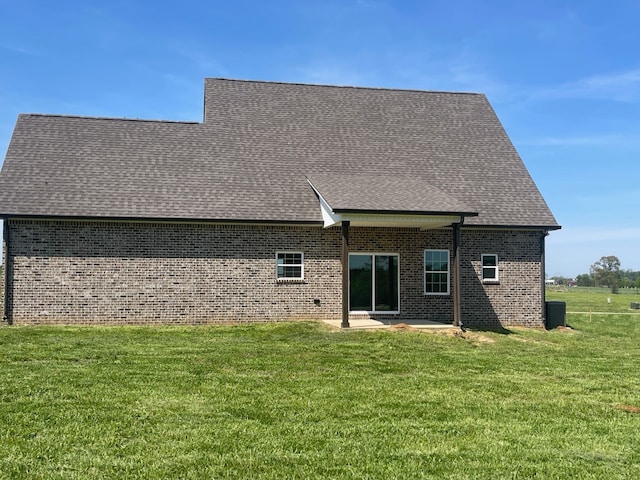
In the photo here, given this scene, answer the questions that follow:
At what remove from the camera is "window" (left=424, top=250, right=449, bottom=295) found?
63.1ft

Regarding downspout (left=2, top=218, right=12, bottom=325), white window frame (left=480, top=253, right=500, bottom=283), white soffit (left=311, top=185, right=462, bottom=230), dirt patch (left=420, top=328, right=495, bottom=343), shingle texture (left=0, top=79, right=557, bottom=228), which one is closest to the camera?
dirt patch (left=420, top=328, right=495, bottom=343)

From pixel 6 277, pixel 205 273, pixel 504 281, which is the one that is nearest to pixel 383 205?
pixel 205 273

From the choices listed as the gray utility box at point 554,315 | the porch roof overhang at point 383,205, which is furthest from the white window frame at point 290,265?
the gray utility box at point 554,315

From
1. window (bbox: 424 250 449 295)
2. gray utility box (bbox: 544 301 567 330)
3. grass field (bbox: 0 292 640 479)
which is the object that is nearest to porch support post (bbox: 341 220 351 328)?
grass field (bbox: 0 292 640 479)

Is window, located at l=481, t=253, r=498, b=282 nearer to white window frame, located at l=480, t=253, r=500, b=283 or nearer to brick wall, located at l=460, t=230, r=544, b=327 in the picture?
white window frame, located at l=480, t=253, r=500, b=283

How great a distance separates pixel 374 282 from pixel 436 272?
207 centimetres

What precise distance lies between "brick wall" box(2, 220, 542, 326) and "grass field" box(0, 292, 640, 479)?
2.87 m

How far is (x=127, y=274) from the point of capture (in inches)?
681

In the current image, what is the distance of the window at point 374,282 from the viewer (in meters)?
18.9

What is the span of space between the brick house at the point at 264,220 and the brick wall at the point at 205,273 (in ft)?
0.14

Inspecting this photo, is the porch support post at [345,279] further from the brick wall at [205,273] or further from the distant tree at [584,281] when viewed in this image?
the distant tree at [584,281]

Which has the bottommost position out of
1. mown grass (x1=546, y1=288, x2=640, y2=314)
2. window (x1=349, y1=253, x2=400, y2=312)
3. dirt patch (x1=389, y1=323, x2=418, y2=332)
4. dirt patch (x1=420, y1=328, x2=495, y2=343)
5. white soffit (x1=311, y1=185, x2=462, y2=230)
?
mown grass (x1=546, y1=288, x2=640, y2=314)

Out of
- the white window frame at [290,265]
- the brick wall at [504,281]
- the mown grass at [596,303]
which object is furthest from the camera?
the mown grass at [596,303]

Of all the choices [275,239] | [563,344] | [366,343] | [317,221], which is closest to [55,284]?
[275,239]
